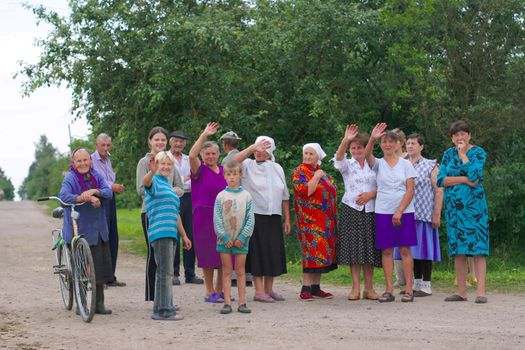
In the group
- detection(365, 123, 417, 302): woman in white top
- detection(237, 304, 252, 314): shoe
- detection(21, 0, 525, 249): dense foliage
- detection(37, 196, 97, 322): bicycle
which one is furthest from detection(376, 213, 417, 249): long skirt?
detection(21, 0, 525, 249): dense foliage

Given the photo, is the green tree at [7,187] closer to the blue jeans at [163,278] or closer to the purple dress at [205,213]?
the purple dress at [205,213]

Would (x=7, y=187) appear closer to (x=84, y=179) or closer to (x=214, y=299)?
(x=214, y=299)

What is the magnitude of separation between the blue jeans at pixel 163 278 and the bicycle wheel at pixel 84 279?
2.13 ft

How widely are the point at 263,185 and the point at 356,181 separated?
1083 mm

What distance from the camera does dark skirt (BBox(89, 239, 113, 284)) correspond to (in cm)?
935

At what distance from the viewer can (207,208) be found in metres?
10.3

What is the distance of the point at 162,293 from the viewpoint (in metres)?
9.04

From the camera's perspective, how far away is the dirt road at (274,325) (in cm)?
754

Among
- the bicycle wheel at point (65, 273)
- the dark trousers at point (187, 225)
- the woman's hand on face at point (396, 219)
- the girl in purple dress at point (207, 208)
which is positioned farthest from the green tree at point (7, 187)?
the woman's hand on face at point (396, 219)

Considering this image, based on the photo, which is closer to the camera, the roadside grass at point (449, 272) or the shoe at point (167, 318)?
the shoe at point (167, 318)

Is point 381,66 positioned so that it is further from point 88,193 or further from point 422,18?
point 88,193

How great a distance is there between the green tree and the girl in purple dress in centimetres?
15427

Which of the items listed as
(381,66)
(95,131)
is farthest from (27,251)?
(381,66)

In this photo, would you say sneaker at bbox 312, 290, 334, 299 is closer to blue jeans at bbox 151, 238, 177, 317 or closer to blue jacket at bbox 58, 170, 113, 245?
blue jeans at bbox 151, 238, 177, 317
